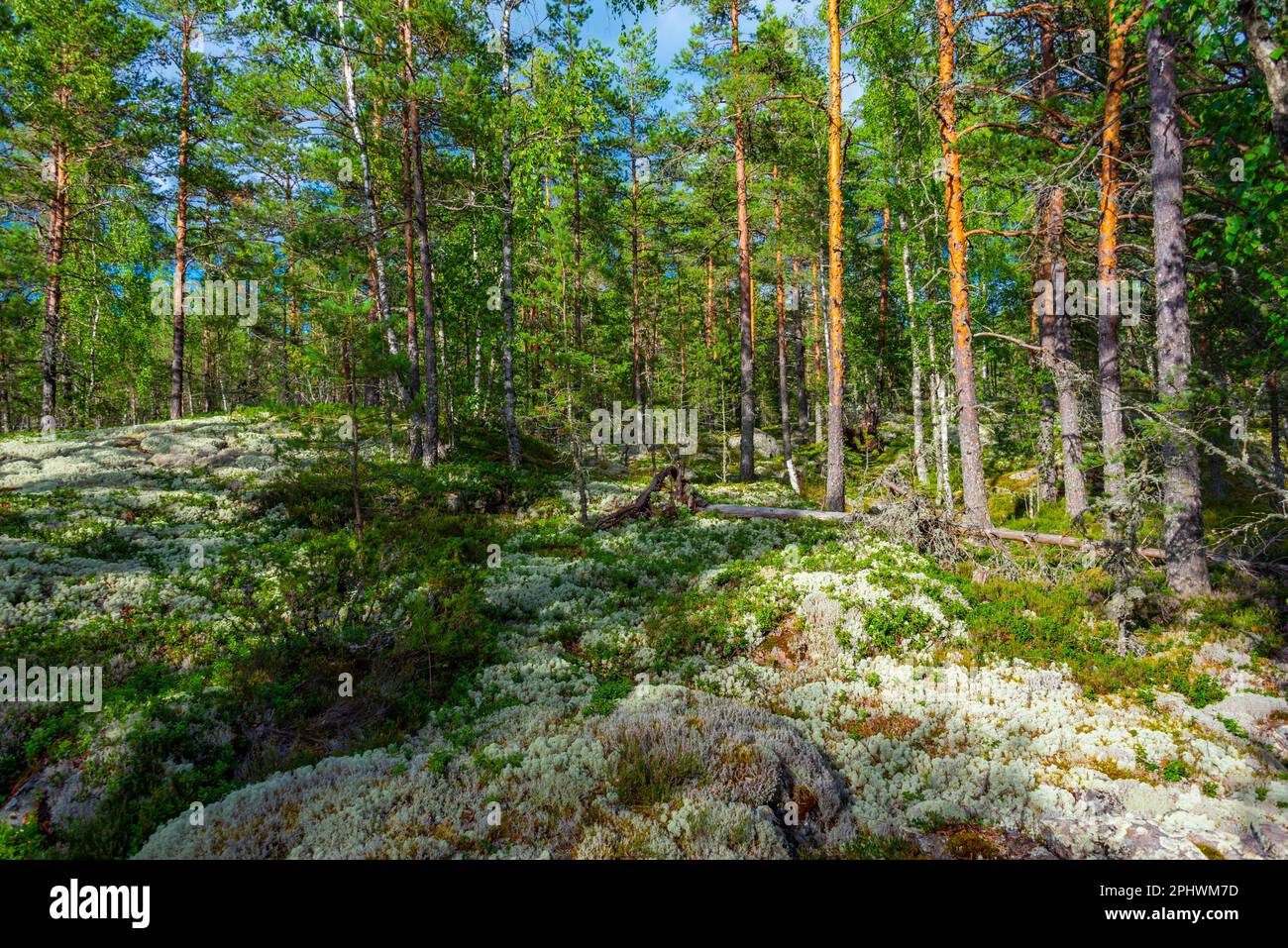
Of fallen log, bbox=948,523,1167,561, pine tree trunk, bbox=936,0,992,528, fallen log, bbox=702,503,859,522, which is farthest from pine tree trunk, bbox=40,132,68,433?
fallen log, bbox=948,523,1167,561

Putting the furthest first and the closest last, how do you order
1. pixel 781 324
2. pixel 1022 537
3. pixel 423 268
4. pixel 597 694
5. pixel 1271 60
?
pixel 781 324 < pixel 423 268 < pixel 1022 537 < pixel 597 694 < pixel 1271 60

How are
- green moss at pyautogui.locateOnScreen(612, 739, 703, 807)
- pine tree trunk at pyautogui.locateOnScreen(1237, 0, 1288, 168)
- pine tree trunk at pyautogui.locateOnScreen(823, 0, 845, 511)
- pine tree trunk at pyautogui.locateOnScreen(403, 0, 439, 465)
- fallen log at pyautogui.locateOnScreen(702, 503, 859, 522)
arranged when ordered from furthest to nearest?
1. pine tree trunk at pyautogui.locateOnScreen(403, 0, 439, 465)
2. fallen log at pyautogui.locateOnScreen(702, 503, 859, 522)
3. pine tree trunk at pyautogui.locateOnScreen(823, 0, 845, 511)
4. pine tree trunk at pyautogui.locateOnScreen(1237, 0, 1288, 168)
5. green moss at pyautogui.locateOnScreen(612, 739, 703, 807)

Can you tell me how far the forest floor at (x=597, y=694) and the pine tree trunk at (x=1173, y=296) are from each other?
795mm

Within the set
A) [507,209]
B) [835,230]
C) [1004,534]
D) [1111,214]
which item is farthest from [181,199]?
[1004,534]

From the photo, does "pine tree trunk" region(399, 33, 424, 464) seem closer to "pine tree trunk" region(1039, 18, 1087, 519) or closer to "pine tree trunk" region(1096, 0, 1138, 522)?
"pine tree trunk" region(1039, 18, 1087, 519)

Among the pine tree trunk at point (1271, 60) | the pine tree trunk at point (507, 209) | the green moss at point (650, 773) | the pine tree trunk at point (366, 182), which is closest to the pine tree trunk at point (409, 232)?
the pine tree trunk at point (366, 182)

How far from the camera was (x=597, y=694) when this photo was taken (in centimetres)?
756

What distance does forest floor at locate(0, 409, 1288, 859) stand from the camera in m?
4.91

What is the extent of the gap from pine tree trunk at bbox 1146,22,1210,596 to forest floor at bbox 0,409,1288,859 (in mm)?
795

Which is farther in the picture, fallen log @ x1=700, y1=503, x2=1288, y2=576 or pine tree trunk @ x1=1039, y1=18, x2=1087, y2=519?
pine tree trunk @ x1=1039, y1=18, x2=1087, y2=519

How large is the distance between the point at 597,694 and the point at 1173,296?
1161 centimetres

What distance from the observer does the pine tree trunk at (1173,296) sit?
29.5 ft

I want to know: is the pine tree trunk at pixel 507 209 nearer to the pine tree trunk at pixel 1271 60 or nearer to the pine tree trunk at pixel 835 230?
the pine tree trunk at pixel 835 230

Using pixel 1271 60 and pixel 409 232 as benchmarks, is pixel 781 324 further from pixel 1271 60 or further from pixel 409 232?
pixel 1271 60
